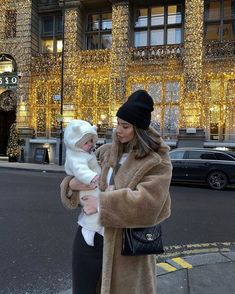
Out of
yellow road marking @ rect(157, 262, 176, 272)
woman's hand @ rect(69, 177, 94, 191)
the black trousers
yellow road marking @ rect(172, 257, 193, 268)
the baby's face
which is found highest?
the baby's face

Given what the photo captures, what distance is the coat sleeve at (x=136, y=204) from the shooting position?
6.53 ft

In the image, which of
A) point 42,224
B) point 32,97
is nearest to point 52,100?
point 32,97

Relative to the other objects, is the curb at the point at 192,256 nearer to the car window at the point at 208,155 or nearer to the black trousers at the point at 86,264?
the black trousers at the point at 86,264

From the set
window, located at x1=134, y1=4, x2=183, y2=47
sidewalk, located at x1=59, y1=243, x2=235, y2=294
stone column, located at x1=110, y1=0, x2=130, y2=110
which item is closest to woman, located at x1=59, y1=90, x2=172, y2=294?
sidewalk, located at x1=59, y1=243, x2=235, y2=294

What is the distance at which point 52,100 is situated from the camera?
73.9 ft

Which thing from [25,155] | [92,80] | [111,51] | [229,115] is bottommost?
[25,155]

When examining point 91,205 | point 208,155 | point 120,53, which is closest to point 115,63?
point 120,53

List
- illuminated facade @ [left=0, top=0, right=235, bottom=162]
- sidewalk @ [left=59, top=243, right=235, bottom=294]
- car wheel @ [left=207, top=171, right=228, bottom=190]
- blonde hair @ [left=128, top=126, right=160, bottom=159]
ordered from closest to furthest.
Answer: blonde hair @ [left=128, top=126, right=160, bottom=159], sidewalk @ [left=59, top=243, right=235, bottom=294], car wheel @ [left=207, top=171, right=228, bottom=190], illuminated facade @ [left=0, top=0, right=235, bottom=162]

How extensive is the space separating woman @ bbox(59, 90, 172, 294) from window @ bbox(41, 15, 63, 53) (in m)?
22.1

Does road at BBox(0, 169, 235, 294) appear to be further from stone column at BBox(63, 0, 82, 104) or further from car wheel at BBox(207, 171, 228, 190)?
stone column at BBox(63, 0, 82, 104)

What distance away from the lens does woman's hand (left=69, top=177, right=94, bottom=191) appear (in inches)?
87.7

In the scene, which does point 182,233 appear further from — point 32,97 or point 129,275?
point 32,97

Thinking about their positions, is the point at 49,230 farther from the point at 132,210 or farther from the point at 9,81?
the point at 9,81

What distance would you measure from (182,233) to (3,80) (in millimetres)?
19642
